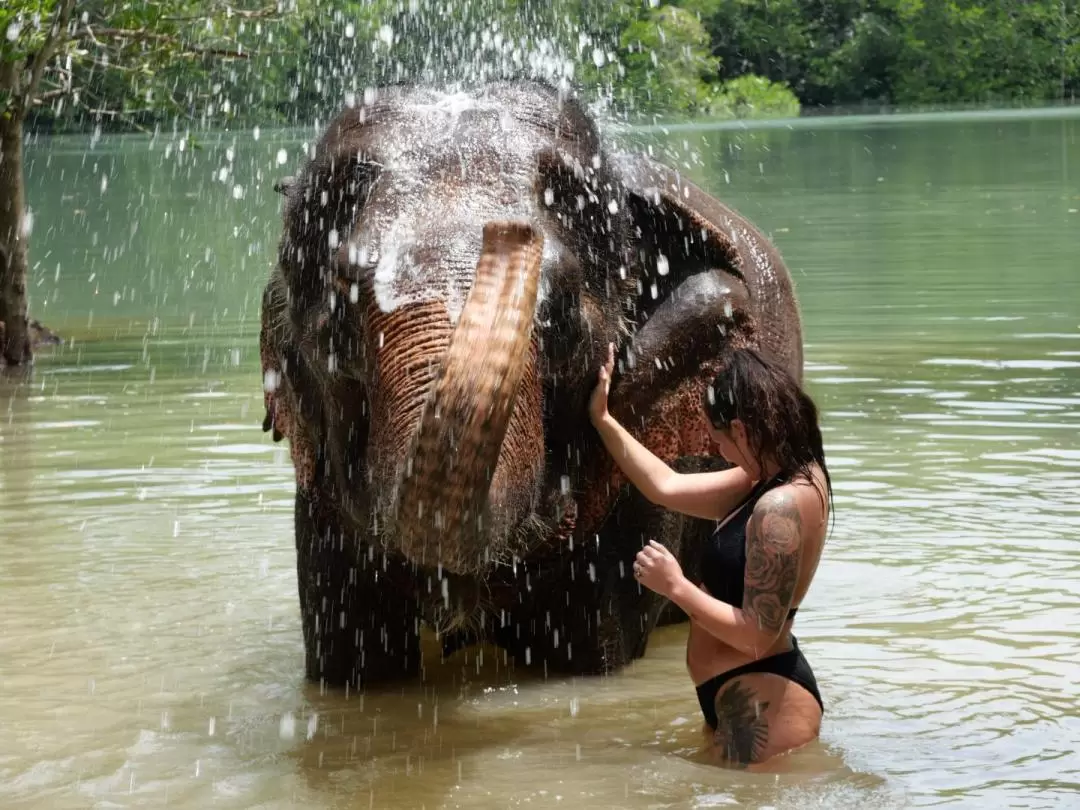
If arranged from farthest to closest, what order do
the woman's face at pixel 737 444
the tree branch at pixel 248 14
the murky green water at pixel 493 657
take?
the tree branch at pixel 248 14
the murky green water at pixel 493 657
the woman's face at pixel 737 444

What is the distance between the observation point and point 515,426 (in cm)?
446

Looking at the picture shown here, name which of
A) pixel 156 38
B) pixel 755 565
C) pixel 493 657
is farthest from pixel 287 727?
pixel 156 38

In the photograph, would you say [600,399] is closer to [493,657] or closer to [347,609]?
[347,609]

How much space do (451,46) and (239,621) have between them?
40.8 meters

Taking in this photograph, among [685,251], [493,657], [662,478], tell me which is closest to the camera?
[662,478]

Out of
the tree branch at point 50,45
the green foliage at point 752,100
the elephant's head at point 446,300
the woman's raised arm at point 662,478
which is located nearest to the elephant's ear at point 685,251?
the elephant's head at point 446,300

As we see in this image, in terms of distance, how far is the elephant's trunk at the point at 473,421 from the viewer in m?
3.93

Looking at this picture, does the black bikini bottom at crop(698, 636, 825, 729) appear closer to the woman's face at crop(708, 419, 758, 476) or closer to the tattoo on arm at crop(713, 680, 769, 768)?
the tattoo on arm at crop(713, 680, 769, 768)

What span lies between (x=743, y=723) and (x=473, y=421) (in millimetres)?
1188

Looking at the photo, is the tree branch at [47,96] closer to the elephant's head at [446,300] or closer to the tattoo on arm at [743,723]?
the elephant's head at [446,300]

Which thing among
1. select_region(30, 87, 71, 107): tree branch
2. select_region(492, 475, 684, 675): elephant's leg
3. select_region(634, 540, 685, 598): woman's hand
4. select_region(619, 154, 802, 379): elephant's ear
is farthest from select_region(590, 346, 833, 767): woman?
select_region(30, 87, 71, 107): tree branch

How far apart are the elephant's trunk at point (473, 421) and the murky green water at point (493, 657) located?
0.83 m

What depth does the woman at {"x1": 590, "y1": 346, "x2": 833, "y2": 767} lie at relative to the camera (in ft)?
14.4

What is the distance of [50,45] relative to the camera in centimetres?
1154
